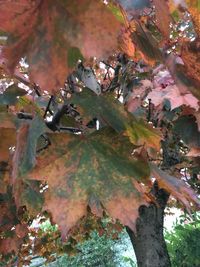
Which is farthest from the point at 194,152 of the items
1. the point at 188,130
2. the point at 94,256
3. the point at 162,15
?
the point at 94,256

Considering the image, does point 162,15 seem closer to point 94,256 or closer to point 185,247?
point 185,247

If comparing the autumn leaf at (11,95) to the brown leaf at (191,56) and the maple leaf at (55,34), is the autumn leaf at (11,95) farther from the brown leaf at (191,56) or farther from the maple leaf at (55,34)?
the brown leaf at (191,56)

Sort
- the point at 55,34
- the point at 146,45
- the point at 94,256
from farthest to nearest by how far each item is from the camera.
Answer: the point at 94,256
the point at 146,45
the point at 55,34

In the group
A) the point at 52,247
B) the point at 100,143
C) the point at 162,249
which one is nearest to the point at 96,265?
the point at 52,247

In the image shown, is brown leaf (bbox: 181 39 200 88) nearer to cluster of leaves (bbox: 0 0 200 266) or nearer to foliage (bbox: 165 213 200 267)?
cluster of leaves (bbox: 0 0 200 266)

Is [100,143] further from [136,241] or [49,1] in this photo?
[136,241]
